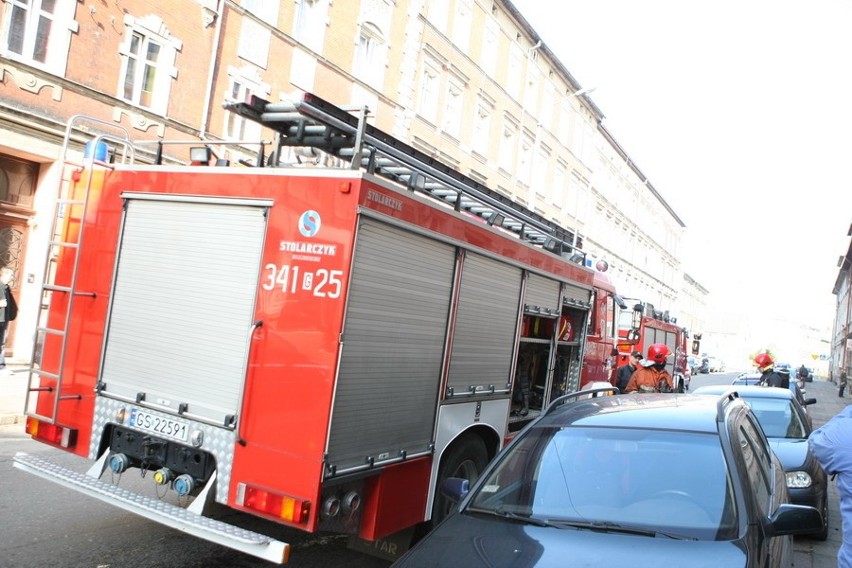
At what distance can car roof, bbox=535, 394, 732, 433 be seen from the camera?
4176 millimetres

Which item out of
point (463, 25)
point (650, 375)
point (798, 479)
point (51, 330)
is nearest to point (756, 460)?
point (798, 479)

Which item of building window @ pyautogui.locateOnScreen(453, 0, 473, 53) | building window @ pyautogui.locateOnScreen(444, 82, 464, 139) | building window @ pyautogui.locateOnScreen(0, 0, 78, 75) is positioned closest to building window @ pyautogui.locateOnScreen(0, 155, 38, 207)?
building window @ pyautogui.locateOnScreen(0, 0, 78, 75)

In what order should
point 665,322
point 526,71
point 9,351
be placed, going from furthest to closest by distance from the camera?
point 526,71 < point 665,322 < point 9,351

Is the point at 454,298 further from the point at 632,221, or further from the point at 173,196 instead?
the point at 632,221

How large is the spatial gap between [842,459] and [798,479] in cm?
374

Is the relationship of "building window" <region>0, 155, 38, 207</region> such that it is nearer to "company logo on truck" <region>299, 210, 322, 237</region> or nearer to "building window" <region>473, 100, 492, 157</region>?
"company logo on truck" <region>299, 210, 322, 237</region>

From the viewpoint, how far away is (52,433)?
218 inches

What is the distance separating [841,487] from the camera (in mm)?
3924

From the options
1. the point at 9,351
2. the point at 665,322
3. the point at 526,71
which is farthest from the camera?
the point at 526,71

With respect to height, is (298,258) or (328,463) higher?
(298,258)

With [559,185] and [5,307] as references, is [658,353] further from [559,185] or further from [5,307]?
[559,185]

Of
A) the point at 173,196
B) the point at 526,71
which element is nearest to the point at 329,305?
the point at 173,196

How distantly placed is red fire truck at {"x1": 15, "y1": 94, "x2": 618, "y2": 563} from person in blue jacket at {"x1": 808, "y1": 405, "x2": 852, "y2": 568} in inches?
102

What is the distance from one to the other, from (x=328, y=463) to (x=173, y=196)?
A: 229 cm
